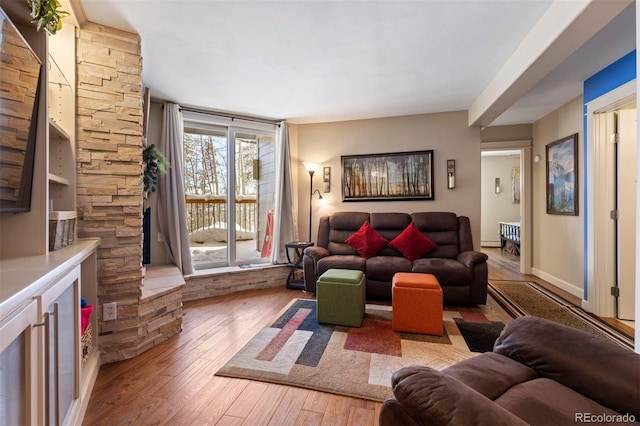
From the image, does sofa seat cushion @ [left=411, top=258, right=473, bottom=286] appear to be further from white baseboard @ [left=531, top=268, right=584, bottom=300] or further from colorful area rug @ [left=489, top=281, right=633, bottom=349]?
Answer: white baseboard @ [left=531, top=268, right=584, bottom=300]

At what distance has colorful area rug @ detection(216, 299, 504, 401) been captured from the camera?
181 centimetres

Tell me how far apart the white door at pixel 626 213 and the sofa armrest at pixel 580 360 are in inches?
101

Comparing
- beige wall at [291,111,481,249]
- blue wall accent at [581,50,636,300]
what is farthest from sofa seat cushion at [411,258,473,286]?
blue wall accent at [581,50,636,300]

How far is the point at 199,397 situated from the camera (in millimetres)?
1664

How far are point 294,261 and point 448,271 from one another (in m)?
2.15

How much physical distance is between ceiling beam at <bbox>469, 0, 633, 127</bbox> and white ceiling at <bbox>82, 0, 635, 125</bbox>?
0.31 feet

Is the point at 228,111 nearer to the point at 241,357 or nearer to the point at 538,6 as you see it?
the point at 241,357

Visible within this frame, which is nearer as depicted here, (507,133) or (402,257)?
(402,257)

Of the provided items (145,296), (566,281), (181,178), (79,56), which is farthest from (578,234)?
(79,56)

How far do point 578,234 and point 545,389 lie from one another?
3.53 meters

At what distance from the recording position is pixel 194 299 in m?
3.45

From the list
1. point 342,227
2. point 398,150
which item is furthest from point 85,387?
point 398,150

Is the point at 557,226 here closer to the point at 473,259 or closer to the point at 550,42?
the point at 473,259

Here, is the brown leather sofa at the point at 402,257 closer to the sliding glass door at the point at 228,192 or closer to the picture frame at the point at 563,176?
the sliding glass door at the point at 228,192
